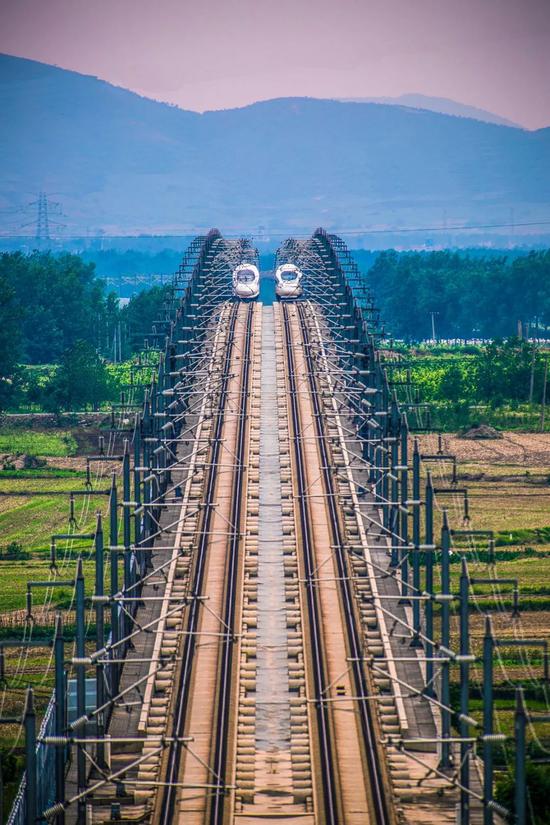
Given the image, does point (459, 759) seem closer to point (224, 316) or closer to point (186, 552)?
point (186, 552)

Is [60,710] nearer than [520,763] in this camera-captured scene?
No

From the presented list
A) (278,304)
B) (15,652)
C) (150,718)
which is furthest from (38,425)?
(150,718)

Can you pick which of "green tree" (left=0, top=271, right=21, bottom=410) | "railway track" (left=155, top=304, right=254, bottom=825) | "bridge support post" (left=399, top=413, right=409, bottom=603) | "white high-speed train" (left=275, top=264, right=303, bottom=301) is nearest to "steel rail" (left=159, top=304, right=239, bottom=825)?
"railway track" (left=155, top=304, right=254, bottom=825)

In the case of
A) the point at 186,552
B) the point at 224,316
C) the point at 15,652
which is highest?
the point at 224,316

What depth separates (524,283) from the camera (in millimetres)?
198375

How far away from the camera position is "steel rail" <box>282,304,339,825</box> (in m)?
44.4

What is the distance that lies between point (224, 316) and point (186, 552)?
4123 centimetres

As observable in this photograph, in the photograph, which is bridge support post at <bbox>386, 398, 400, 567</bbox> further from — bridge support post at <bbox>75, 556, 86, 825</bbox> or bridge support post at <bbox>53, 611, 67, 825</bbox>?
bridge support post at <bbox>53, 611, 67, 825</bbox>

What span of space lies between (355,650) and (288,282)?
2456 inches

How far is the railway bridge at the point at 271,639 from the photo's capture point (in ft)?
147

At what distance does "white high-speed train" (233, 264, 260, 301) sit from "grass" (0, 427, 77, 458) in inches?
572

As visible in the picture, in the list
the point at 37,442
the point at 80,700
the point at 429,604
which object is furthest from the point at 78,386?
the point at 80,700

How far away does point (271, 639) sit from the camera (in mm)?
54750

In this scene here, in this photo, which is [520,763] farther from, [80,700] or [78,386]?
[78,386]
